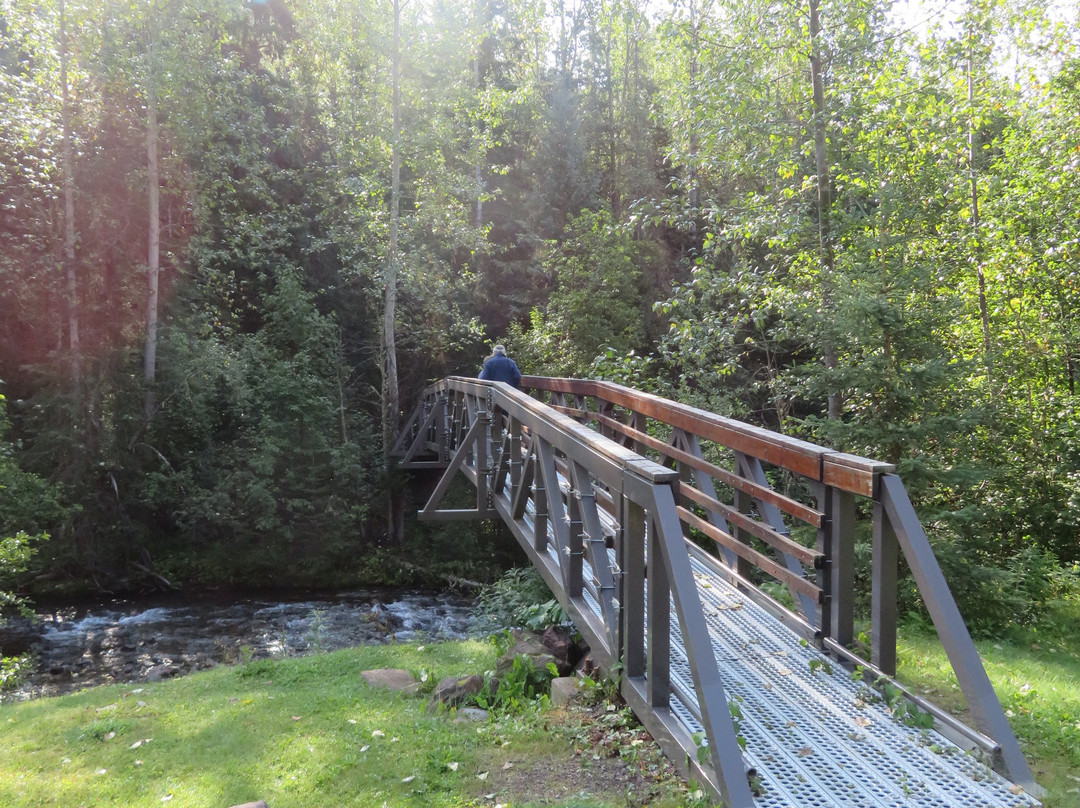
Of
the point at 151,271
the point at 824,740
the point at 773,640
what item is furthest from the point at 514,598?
the point at 151,271

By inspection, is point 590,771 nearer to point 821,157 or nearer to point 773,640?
point 773,640

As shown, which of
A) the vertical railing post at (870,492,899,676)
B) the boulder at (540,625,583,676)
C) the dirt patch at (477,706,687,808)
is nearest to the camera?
the dirt patch at (477,706,687,808)

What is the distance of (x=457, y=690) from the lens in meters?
4.41

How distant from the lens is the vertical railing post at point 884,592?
126 inches

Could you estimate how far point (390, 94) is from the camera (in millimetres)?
17672

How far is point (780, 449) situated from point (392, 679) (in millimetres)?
3440

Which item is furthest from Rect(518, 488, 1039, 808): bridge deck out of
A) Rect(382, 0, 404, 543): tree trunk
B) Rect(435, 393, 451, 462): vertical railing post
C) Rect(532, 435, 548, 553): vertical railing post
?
Rect(382, 0, 404, 543): tree trunk

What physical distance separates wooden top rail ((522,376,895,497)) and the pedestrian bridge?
1cm

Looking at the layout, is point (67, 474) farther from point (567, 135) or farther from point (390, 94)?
point (567, 135)

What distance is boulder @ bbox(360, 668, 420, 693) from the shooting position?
528 cm

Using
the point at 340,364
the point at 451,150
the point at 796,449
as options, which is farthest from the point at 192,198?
the point at 796,449

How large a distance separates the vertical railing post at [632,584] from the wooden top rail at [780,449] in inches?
36.2

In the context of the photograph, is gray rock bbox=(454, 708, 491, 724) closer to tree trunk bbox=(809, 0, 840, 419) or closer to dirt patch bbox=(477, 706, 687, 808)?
dirt patch bbox=(477, 706, 687, 808)

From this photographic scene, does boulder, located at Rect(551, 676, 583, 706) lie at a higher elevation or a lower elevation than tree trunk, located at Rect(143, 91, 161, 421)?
lower
